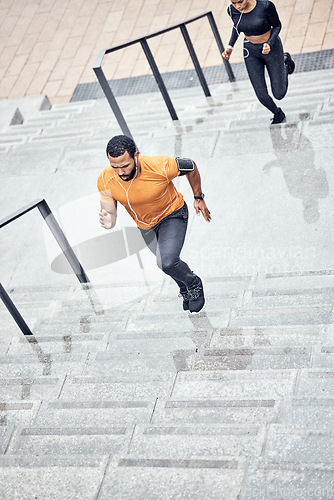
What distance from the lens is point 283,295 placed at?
4.68 meters

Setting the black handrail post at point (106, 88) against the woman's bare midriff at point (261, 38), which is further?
the black handrail post at point (106, 88)

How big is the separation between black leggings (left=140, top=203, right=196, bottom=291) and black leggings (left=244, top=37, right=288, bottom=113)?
7.16 feet

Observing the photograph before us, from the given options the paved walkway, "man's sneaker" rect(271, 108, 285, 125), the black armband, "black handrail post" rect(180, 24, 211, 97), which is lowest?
the paved walkway

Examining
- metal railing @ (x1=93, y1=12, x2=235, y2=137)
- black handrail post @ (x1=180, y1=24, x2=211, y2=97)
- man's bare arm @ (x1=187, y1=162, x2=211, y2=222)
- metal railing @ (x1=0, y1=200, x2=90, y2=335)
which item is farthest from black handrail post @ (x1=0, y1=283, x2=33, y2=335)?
black handrail post @ (x1=180, y1=24, x2=211, y2=97)

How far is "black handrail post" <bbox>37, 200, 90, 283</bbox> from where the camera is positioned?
4832 millimetres

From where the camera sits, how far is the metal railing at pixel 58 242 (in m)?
4.61

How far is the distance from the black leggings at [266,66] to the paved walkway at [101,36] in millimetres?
Answer: 2412

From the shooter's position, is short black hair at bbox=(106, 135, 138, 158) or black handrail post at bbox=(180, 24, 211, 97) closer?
short black hair at bbox=(106, 135, 138, 158)

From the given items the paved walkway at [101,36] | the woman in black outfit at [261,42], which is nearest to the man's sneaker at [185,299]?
the woman in black outfit at [261,42]

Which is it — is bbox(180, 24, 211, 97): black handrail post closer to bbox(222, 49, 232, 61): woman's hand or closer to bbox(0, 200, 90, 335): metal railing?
bbox(222, 49, 232, 61): woman's hand

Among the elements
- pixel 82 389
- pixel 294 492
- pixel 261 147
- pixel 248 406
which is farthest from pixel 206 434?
pixel 261 147

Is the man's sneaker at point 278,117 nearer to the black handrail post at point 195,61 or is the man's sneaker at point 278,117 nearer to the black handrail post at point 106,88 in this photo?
the black handrail post at point 195,61

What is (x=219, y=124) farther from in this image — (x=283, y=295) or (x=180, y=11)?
(x=180, y=11)

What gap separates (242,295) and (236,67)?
4649 millimetres
